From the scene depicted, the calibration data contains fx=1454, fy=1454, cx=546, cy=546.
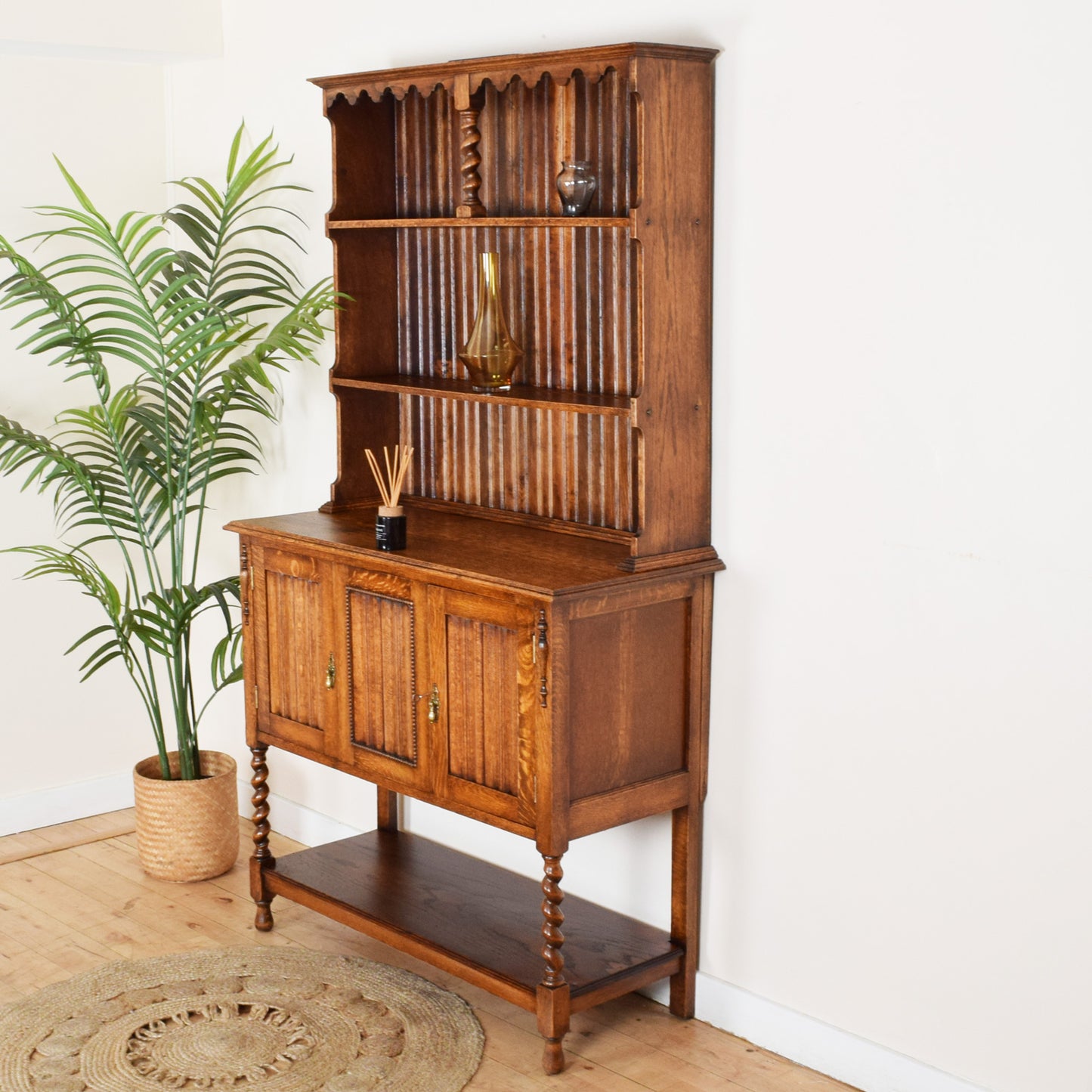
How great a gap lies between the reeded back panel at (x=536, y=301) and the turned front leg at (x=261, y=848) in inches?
45.8

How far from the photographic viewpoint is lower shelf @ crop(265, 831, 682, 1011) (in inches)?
131

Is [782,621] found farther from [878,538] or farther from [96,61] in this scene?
[96,61]

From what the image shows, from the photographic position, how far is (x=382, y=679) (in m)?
3.53

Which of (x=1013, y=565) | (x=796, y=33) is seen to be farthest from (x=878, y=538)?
(x=796, y=33)

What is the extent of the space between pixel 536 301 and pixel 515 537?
0.60 metres

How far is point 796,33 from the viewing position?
3.01 m

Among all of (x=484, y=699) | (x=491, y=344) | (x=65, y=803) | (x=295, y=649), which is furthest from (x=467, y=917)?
(x=65, y=803)

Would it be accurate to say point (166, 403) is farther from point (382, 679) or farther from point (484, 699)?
point (484, 699)

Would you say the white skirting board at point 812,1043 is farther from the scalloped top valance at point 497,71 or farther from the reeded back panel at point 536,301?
the scalloped top valance at point 497,71

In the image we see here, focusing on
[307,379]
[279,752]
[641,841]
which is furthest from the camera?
[279,752]

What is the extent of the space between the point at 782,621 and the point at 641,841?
0.73m

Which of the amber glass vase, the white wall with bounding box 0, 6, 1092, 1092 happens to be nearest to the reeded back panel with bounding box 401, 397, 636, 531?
the amber glass vase

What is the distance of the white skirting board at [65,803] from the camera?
4684 mm

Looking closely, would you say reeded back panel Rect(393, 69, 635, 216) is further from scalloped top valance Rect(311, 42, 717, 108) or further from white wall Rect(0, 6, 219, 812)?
white wall Rect(0, 6, 219, 812)
